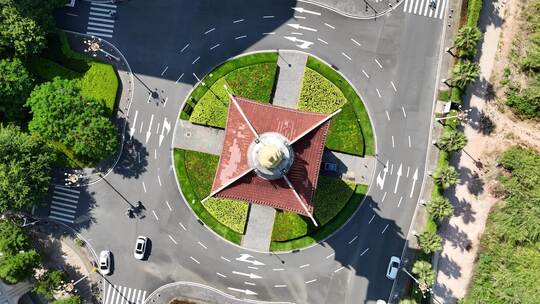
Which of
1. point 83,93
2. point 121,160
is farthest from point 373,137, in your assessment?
point 83,93

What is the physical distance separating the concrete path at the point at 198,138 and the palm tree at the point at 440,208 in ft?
110

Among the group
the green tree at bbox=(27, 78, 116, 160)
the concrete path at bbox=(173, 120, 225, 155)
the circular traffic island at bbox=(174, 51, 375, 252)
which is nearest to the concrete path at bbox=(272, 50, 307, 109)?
the circular traffic island at bbox=(174, 51, 375, 252)

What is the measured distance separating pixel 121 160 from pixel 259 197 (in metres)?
30.5

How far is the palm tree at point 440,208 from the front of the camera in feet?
223

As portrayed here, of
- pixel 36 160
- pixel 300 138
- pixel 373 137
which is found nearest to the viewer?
pixel 300 138

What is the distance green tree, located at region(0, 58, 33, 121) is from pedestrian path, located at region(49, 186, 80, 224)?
541 inches

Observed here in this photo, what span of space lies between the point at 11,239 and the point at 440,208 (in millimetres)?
64005

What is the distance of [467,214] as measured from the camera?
73000 mm

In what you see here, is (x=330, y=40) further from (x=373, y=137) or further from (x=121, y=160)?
(x=121, y=160)

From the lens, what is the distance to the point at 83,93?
7300 cm

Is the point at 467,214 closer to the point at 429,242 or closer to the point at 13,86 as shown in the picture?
the point at 429,242

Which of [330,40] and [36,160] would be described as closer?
[36,160]

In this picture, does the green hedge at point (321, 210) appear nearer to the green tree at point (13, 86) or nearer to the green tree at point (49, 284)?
the green tree at point (49, 284)

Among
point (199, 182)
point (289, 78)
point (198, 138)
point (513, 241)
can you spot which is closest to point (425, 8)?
point (289, 78)
